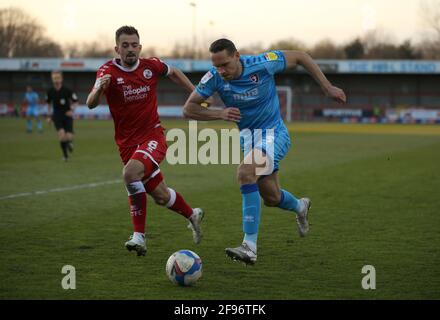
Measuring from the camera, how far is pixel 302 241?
8.84 metres

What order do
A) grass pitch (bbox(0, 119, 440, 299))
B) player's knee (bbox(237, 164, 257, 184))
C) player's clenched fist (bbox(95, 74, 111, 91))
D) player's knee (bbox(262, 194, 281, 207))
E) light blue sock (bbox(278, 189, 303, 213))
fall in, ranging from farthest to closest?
light blue sock (bbox(278, 189, 303, 213)) → player's knee (bbox(262, 194, 281, 207)) → player's clenched fist (bbox(95, 74, 111, 91)) → player's knee (bbox(237, 164, 257, 184)) → grass pitch (bbox(0, 119, 440, 299))

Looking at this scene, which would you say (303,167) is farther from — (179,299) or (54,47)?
(54,47)

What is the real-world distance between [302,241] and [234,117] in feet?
6.87

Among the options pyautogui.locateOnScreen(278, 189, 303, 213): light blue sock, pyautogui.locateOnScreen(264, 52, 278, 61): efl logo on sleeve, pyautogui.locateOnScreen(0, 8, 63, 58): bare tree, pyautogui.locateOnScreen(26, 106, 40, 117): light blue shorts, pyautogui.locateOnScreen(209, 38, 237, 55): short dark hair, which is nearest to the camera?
pyautogui.locateOnScreen(209, 38, 237, 55): short dark hair

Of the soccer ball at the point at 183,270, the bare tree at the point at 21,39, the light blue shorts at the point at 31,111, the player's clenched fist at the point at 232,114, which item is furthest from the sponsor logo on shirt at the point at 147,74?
the bare tree at the point at 21,39

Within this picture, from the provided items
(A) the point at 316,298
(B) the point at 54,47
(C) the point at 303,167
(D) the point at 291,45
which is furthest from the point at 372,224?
(B) the point at 54,47

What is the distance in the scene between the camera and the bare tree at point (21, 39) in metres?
91.2

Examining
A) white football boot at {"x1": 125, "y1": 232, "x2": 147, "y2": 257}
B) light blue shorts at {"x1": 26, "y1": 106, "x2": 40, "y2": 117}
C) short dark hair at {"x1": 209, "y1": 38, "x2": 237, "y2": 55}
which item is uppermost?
short dark hair at {"x1": 209, "y1": 38, "x2": 237, "y2": 55}

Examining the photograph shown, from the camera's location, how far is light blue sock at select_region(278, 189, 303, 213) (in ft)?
28.4

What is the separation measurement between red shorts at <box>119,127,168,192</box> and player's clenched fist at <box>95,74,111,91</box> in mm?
794

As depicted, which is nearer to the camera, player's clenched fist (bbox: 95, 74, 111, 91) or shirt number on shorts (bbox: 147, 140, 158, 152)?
player's clenched fist (bbox: 95, 74, 111, 91)

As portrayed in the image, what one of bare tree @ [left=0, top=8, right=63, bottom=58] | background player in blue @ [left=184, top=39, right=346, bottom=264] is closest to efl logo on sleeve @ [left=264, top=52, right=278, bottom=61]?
background player in blue @ [left=184, top=39, right=346, bottom=264]

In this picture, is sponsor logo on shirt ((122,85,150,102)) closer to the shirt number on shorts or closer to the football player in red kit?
the football player in red kit

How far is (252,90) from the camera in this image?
788 centimetres
